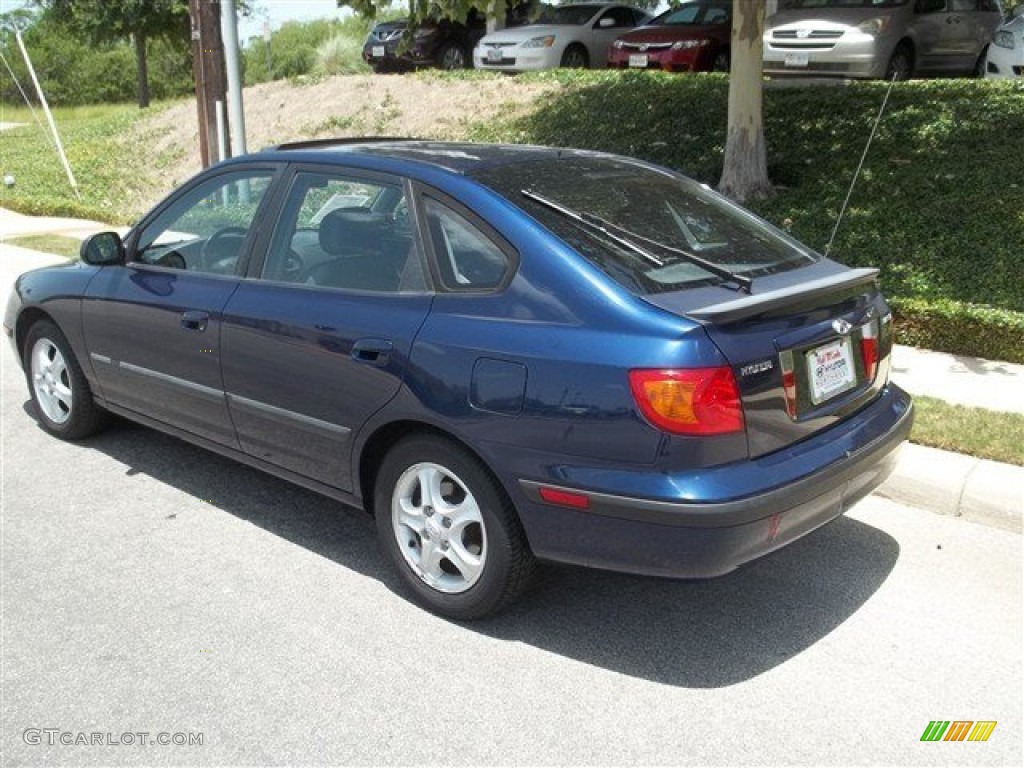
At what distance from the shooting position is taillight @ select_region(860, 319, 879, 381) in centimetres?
383

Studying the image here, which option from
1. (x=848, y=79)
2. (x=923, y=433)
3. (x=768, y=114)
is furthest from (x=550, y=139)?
(x=923, y=433)

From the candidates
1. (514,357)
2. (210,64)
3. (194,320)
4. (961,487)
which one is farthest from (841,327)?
(210,64)

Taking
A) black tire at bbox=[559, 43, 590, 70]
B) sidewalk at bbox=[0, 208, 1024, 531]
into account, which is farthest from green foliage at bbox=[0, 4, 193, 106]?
sidewalk at bbox=[0, 208, 1024, 531]

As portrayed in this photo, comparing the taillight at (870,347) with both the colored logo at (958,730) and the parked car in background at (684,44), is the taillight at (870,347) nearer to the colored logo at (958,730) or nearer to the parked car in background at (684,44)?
the colored logo at (958,730)

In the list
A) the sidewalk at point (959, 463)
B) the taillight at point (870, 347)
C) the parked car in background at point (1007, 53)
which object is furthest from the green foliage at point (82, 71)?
the taillight at point (870, 347)

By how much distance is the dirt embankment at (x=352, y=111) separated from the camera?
14.9 metres

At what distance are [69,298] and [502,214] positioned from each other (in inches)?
107

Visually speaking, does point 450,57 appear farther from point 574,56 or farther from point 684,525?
point 684,525

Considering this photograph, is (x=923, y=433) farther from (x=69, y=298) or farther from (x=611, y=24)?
(x=611, y=24)

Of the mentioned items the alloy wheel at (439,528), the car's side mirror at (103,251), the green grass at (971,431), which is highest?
the car's side mirror at (103,251)

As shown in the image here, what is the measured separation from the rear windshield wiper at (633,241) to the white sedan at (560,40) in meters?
13.6

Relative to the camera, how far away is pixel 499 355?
11.3 ft

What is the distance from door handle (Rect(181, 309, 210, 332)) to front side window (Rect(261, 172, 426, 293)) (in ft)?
1.15

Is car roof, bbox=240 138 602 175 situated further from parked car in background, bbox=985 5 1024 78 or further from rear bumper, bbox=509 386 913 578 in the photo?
parked car in background, bbox=985 5 1024 78
